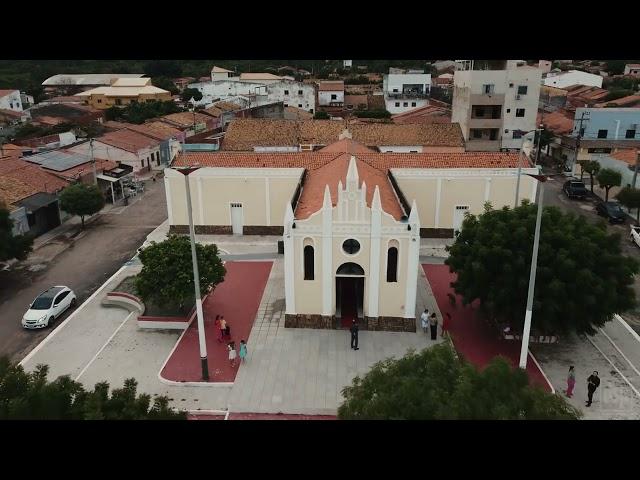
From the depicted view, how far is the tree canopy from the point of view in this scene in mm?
8453

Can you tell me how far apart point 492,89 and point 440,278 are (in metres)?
26.1

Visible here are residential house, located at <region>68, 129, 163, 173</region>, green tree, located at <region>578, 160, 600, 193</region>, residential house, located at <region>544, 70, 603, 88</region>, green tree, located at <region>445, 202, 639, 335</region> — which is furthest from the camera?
residential house, located at <region>544, 70, 603, 88</region>

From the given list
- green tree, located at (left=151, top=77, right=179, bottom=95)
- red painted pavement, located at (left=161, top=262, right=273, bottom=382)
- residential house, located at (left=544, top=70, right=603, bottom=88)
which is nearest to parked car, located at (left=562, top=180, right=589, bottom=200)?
red painted pavement, located at (left=161, top=262, right=273, bottom=382)

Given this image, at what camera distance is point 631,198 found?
33281mm

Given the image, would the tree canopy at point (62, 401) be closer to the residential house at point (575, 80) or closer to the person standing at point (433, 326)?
the person standing at point (433, 326)

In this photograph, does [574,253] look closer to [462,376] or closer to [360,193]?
[360,193]

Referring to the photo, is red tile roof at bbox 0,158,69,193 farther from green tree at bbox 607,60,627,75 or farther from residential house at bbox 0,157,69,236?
green tree at bbox 607,60,627,75

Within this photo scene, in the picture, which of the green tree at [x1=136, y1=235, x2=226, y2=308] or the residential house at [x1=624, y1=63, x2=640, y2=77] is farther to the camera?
the residential house at [x1=624, y1=63, x2=640, y2=77]

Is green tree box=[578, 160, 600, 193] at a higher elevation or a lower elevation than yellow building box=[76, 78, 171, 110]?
lower

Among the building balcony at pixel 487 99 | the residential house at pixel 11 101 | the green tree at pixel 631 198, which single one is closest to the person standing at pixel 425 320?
the green tree at pixel 631 198

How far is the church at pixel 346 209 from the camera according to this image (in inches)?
794

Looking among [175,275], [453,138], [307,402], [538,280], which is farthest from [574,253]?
[453,138]

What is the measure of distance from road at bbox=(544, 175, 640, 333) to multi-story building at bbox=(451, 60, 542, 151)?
16.7 ft

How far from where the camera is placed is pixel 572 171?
151 ft
